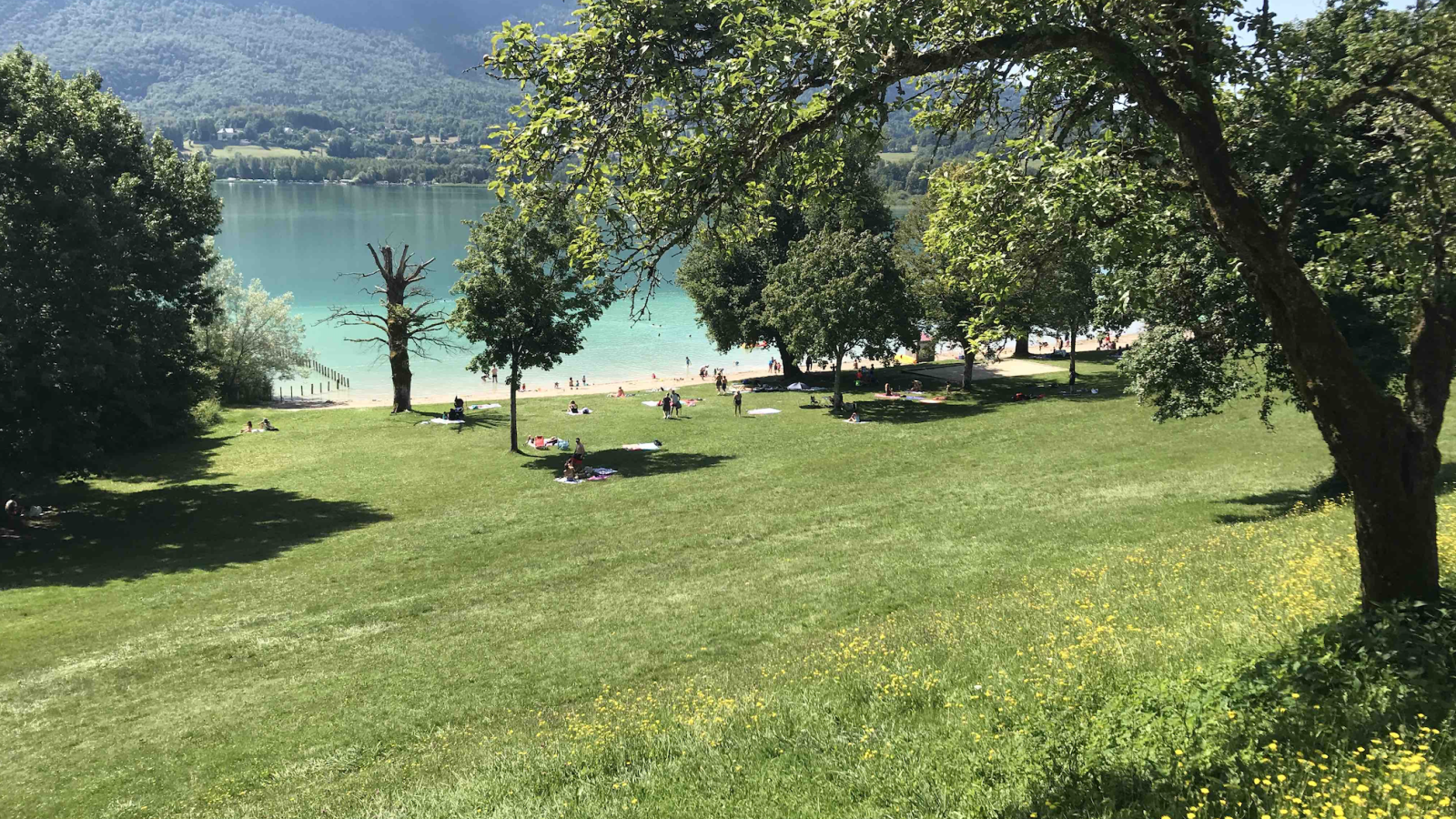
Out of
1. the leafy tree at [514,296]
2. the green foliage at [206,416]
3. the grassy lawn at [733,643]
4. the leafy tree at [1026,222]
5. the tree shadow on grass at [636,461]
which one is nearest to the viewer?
the grassy lawn at [733,643]

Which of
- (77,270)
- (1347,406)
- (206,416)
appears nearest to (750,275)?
(206,416)

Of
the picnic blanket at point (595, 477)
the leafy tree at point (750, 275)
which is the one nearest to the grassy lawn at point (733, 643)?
the picnic blanket at point (595, 477)

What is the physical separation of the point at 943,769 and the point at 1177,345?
61.9 feet

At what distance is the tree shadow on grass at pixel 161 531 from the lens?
23.5 m

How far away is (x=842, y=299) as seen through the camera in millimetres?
45344

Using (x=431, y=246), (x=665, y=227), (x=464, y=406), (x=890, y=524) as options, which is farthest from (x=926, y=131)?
(x=431, y=246)

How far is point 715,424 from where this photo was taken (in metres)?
45.1

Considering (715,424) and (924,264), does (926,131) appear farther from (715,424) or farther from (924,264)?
(924,264)

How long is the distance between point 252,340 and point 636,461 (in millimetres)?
37020

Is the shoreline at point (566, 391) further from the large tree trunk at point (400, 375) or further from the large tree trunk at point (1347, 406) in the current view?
the large tree trunk at point (1347, 406)

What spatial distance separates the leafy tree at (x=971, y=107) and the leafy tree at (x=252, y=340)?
56431 mm

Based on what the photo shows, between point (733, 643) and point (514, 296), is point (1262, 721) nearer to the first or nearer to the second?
point (733, 643)

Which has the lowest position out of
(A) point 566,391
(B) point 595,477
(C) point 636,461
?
(B) point 595,477

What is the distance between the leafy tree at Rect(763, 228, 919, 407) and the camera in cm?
4541
